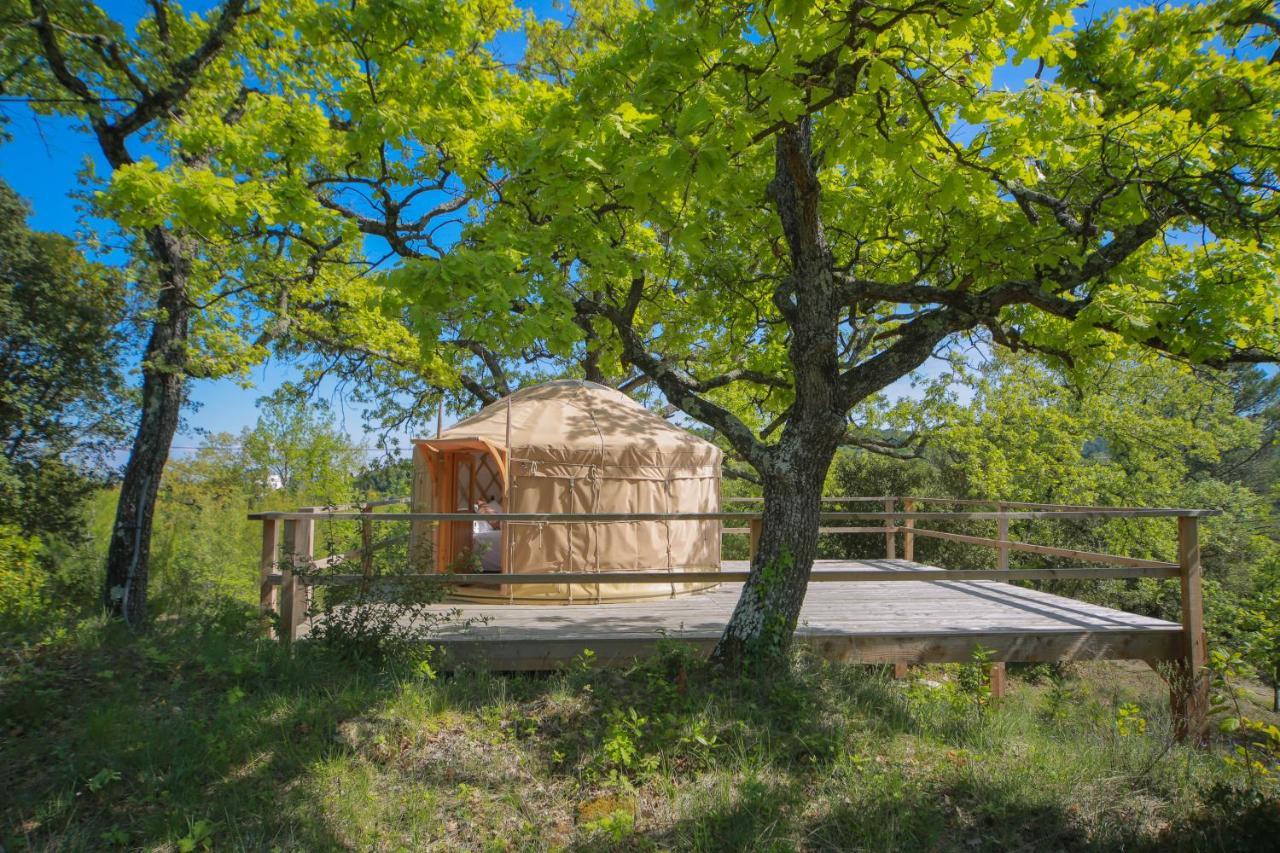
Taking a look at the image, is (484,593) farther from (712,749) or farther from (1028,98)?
(1028,98)

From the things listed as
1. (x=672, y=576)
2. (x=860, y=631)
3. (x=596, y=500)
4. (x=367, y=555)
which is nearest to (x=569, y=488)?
(x=596, y=500)

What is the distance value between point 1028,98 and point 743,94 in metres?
1.64

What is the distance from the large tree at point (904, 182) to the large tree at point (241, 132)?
1105mm

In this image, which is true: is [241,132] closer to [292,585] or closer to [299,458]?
[292,585]

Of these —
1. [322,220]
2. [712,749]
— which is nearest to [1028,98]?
[712,749]

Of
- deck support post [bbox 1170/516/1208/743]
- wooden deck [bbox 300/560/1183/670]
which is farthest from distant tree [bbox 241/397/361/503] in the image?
deck support post [bbox 1170/516/1208/743]

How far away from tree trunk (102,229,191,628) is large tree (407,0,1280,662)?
3894mm

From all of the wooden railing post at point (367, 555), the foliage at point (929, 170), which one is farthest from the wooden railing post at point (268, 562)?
the foliage at point (929, 170)

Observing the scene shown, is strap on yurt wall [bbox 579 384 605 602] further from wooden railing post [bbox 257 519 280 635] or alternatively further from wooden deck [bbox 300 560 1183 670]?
wooden railing post [bbox 257 519 280 635]

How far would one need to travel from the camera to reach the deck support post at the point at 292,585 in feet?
17.6

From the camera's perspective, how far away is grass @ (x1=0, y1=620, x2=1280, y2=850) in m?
3.31

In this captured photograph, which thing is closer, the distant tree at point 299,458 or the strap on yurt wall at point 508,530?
the strap on yurt wall at point 508,530

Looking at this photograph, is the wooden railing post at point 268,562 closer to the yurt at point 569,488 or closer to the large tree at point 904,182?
the yurt at point 569,488

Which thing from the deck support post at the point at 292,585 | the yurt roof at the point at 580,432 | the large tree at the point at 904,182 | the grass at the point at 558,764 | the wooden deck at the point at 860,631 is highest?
the large tree at the point at 904,182
